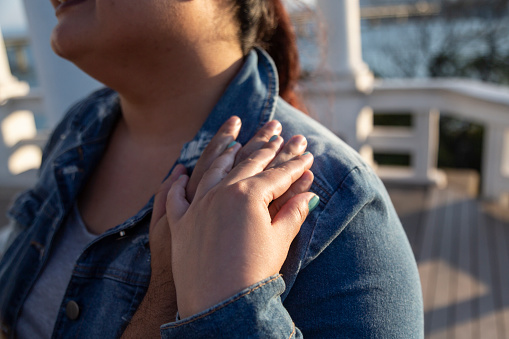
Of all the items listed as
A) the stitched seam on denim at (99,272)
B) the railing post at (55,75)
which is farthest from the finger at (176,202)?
the railing post at (55,75)

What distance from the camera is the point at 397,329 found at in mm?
840

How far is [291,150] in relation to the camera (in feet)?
2.98

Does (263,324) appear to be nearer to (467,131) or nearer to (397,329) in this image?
(397,329)

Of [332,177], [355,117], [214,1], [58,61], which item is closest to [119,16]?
[214,1]

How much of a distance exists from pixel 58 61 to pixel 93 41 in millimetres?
1777

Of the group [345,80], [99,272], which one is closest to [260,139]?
[99,272]

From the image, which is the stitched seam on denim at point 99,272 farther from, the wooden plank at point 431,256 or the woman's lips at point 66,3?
the wooden plank at point 431,256

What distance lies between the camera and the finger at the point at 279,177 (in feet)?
2.60

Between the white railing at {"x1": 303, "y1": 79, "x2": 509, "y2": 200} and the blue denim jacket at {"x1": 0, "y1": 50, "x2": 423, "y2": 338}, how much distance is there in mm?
2864

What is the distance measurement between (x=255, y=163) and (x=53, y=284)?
0.71 meters

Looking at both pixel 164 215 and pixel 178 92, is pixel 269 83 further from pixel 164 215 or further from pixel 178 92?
pixel 164 215

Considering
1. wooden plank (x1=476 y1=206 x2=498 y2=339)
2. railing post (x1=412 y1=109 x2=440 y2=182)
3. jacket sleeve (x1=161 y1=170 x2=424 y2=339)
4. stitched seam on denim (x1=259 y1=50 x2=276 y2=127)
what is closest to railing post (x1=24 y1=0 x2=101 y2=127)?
stitched seam on denim (x1=259 y1=50 x2=276 y2=127)

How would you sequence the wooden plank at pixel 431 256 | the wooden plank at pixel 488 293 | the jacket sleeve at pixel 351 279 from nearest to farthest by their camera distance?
the jacket sleeve at pixel 351 279, the wooden plank at pixel 488 293, the wooden plank at pixel 431 256

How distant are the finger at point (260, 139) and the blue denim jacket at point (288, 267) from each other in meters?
0.05
